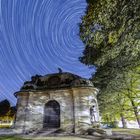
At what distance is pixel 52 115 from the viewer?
63.6 feet

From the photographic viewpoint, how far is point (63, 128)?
17.7 meters

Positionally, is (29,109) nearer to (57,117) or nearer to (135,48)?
(57,117)

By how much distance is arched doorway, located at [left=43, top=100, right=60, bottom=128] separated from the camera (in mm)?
19109

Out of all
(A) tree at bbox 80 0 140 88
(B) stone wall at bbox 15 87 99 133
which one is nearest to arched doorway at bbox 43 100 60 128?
(B) stone wall at bbox 15 87 99 133

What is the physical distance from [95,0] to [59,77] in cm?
1417

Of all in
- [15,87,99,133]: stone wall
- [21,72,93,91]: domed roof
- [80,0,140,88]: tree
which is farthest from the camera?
[21,72,93,91]: domed roof

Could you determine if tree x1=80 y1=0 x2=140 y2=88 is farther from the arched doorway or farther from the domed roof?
the arched doorway

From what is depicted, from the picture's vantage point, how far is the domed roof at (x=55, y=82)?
763 inches

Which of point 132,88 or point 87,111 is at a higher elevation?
point 132,88

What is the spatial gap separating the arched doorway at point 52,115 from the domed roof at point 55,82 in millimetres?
2187

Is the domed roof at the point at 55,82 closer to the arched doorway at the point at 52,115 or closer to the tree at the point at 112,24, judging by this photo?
the arched doorway at the point at 52,115

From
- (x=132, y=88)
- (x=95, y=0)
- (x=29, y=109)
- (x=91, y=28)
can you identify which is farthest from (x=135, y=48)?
(x=132, y=88)

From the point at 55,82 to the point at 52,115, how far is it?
4199mm

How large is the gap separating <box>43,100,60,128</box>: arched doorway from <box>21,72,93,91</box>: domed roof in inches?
86.1
